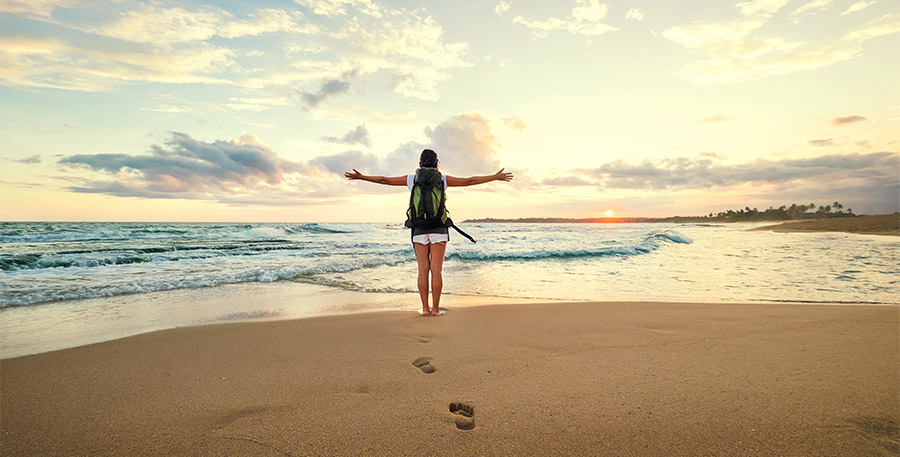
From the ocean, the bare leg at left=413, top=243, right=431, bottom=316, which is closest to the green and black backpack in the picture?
the bare leg at left=413, top=243, right=431, bottom=316

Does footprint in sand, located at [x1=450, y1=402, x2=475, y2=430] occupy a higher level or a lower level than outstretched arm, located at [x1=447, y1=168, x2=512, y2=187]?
lower

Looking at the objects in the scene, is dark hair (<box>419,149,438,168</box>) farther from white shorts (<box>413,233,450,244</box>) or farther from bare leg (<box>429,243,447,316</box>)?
bare leg (<box>429,243,447,316</box>)

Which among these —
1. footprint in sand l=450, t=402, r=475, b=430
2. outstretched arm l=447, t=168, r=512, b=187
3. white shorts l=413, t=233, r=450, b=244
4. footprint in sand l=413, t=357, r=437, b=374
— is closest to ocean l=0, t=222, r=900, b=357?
white shorts l=413, t=233, r=450, b=244

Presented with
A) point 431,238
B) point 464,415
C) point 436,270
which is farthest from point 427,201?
point 464,415

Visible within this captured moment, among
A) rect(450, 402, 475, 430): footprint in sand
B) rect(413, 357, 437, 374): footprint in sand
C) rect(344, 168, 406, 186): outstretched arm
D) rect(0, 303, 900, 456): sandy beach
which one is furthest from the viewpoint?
rect(344, 168, 406, 186): outstretched arm

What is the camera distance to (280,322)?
512cm

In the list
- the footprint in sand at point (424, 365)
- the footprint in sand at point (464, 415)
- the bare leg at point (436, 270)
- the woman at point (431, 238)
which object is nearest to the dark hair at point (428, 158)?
the woman at point (431, 238)

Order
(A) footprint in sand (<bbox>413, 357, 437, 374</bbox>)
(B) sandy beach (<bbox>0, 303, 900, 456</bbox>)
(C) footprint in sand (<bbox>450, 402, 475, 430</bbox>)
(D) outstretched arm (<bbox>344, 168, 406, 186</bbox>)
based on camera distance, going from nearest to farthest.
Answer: (B) sandy beach (<bbox>0, 303, 900, 456</bbox>), (C) footprint in sand (<bbox>450, 402, 475, 430</bbox>), (A) footprint in sand (<bbox>413, 357, 437, 374</bbox>), (D) outstretched arm (<bbox>344, 168, 406, 186</bbox>)

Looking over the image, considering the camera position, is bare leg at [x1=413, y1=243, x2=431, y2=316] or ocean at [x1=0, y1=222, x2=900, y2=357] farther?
bare leg at [x1=413, y1=243, x2=431, y2=316]

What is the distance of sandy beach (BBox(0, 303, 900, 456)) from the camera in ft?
7.09

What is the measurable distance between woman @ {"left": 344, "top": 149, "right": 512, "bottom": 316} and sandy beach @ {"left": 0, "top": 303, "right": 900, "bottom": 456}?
111 cm

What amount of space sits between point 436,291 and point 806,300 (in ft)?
20.5

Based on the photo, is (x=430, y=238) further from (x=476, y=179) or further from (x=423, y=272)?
(x=476, y=179)

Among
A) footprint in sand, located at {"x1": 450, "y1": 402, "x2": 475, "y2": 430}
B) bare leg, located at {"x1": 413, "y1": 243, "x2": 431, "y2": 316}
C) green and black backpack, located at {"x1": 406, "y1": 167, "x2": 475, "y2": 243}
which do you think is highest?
green and black backpack, located at {"x1": 406, "y1": 167, "x2": 475, "y2": 243}
